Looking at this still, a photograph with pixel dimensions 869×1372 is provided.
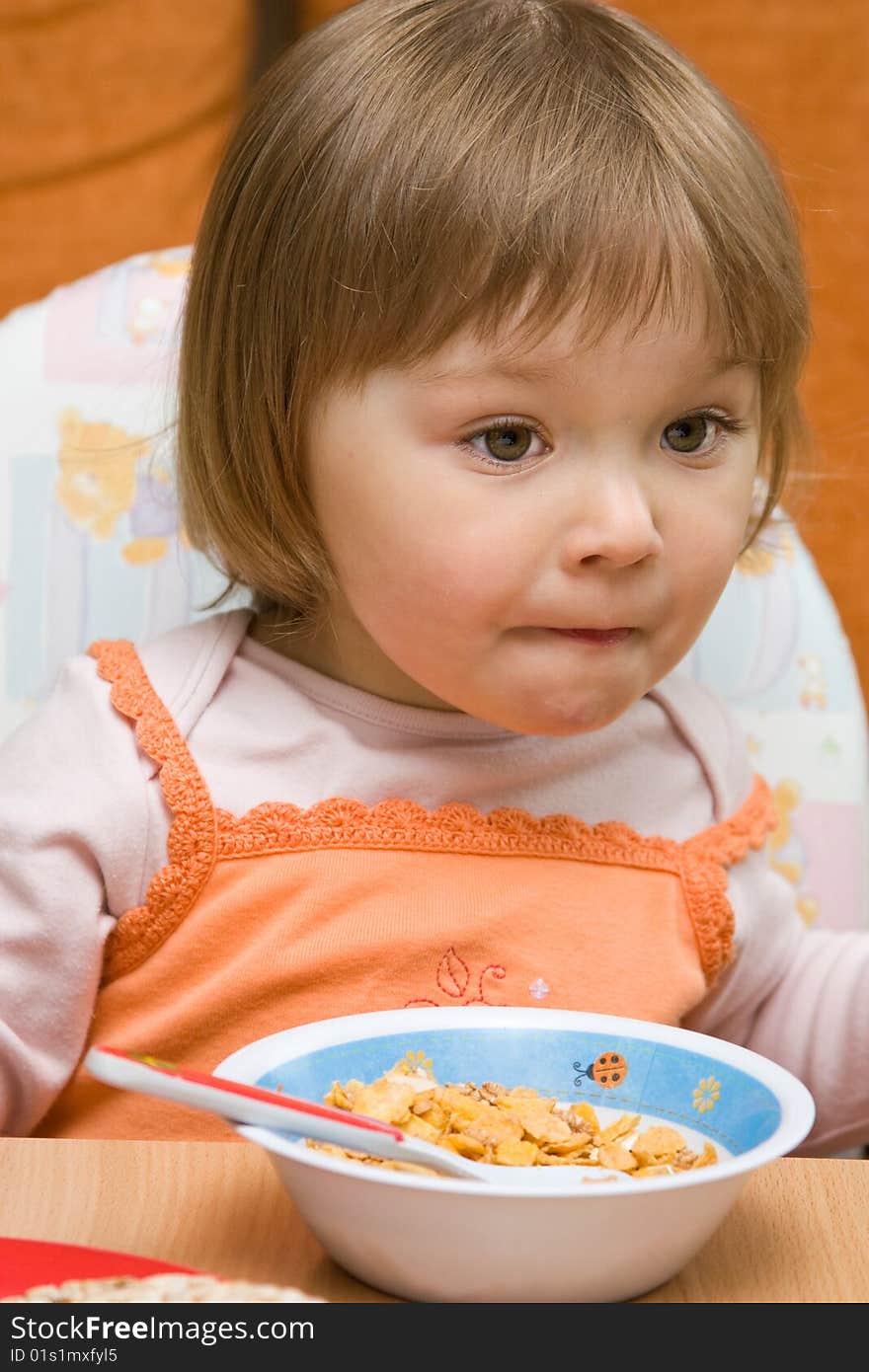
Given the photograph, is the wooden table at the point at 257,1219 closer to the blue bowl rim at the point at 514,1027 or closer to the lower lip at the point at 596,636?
the blue bowl rim at the point at 514,1027

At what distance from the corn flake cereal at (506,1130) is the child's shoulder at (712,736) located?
0.40 m

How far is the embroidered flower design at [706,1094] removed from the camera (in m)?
0.60

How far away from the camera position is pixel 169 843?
2.75 feet

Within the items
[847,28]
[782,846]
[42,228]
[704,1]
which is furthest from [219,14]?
[782,846]

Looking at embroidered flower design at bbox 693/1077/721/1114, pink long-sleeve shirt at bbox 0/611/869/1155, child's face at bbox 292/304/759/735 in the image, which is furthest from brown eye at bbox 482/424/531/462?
embroidered flower design at bbox 693/1077/721/1114

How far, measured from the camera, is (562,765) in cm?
93

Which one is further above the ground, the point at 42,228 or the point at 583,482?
the point at 42,228

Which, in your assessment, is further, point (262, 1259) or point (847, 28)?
point (847, 28)

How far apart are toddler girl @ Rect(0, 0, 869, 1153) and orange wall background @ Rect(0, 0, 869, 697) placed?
2.78ft

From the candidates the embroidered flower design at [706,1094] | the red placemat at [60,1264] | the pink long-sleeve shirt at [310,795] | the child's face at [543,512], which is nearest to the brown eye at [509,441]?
the child's face at [543,512]

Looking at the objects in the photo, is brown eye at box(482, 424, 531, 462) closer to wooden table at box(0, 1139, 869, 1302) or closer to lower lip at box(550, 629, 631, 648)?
lower lip at box(550, 629, 631, 648)

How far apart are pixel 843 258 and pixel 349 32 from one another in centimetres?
108

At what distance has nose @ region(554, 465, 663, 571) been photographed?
2.35 ft
